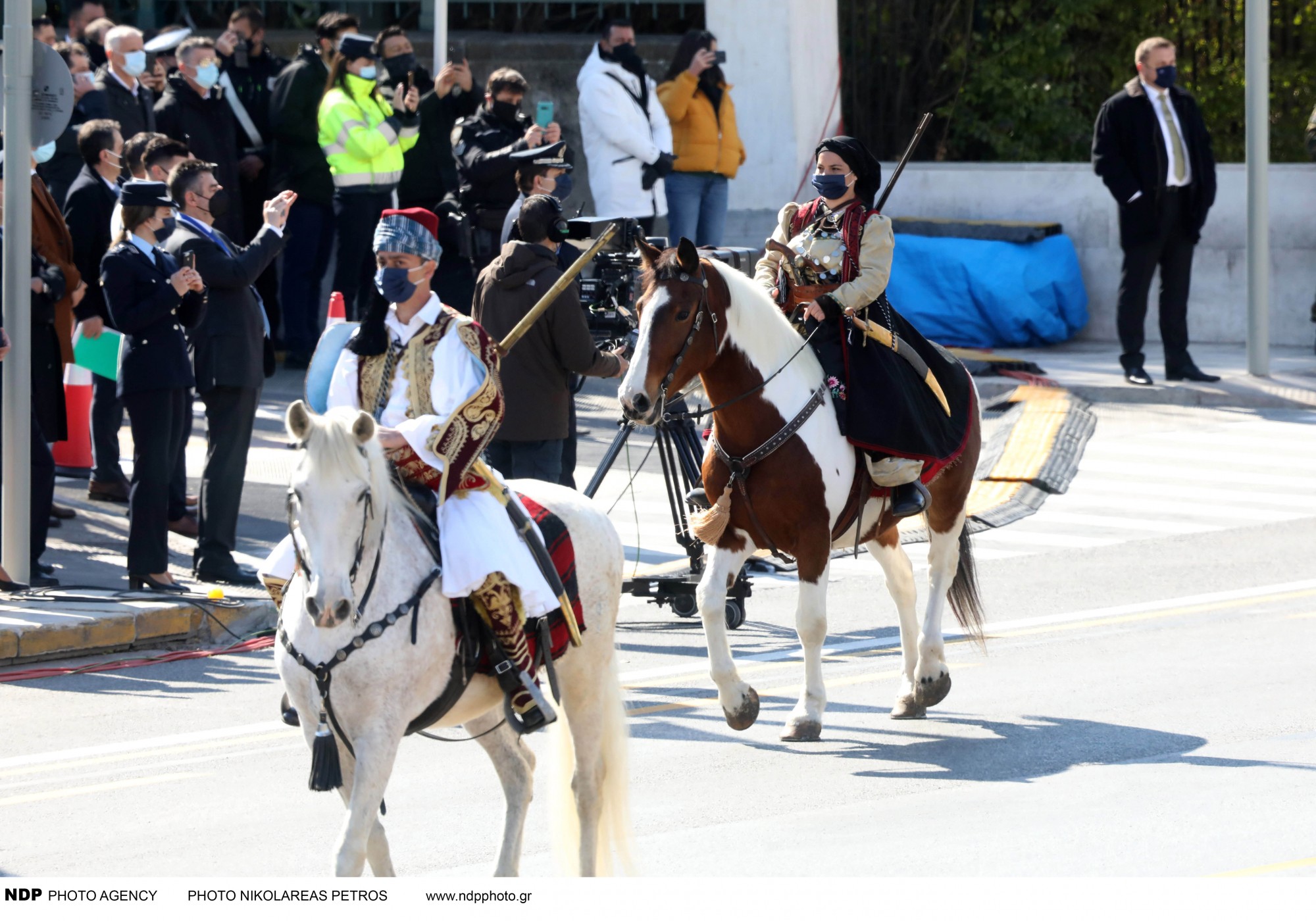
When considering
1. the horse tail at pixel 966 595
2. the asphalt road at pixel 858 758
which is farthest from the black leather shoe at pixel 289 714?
the horse tail at pixel 966 595

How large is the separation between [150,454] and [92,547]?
5.52 feet

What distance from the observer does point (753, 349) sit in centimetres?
918

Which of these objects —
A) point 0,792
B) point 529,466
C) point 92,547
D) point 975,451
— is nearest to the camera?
point 0,792

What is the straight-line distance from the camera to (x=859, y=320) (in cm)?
965

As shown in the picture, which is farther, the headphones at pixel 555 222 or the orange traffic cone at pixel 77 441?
the orange traffic cone at pixel 77 441

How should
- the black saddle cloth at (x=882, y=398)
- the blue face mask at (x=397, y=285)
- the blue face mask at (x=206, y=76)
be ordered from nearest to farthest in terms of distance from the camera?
the blue face mask at (x=397, y=285) → the black saddle cloth at (x=882, y=398) → the blue face mask at (x=206, y=76)

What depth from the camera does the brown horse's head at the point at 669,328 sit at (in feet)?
28.4

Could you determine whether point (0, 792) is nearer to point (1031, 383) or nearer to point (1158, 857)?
point (1158, 857)

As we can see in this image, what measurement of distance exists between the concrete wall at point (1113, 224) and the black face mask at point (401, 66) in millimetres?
4886

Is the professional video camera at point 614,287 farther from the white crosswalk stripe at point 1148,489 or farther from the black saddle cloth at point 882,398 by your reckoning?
the black saddle cloth at point 882,398

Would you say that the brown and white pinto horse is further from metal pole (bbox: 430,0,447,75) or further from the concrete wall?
the concrete wall

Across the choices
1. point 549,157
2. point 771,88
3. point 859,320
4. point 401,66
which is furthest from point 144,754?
point 771,88

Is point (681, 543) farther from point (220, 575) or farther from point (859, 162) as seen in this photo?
point (859, 162)

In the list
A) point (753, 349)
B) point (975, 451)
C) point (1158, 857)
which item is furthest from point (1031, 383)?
point (1158, 857)
